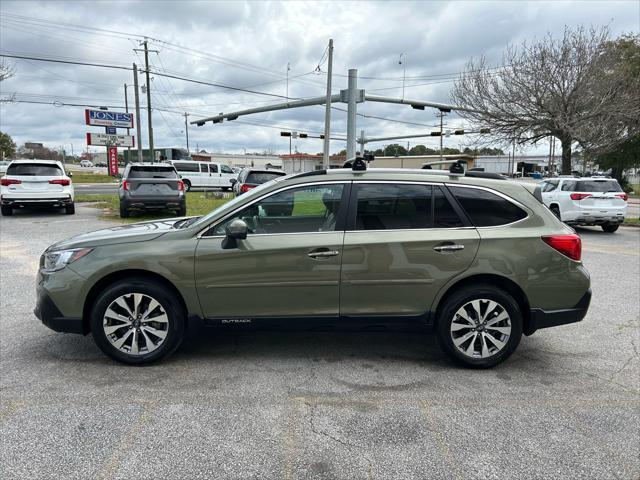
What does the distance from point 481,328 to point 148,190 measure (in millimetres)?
11501

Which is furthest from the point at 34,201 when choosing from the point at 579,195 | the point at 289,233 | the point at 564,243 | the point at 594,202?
the point at 594,202

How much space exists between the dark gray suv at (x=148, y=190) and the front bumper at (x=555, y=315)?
37.2ft

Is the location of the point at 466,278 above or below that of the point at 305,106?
below

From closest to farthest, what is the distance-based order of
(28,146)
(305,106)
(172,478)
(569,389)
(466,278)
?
1. (172,478)
2. (569,389)
3. (466,278)
4. (305,106)
5. (28,146)

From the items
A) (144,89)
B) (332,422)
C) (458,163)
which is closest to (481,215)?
(458,163)

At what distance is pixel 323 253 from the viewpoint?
149 inches

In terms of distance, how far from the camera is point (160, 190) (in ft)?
43.7

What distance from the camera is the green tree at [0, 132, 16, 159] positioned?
81.6 metres

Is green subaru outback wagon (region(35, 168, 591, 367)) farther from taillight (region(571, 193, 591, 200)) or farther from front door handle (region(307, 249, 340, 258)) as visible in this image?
taillight (region(571, 193, 591, 200))

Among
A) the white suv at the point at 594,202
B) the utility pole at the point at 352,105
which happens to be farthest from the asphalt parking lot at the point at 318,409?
the utility pole at the point at 352,105

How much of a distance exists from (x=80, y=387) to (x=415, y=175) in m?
3.20

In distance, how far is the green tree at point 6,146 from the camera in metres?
81.6

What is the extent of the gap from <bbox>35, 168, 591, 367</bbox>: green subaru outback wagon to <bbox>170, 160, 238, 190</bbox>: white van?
28925mm

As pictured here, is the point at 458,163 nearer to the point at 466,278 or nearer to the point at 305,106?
the point at 466,278
